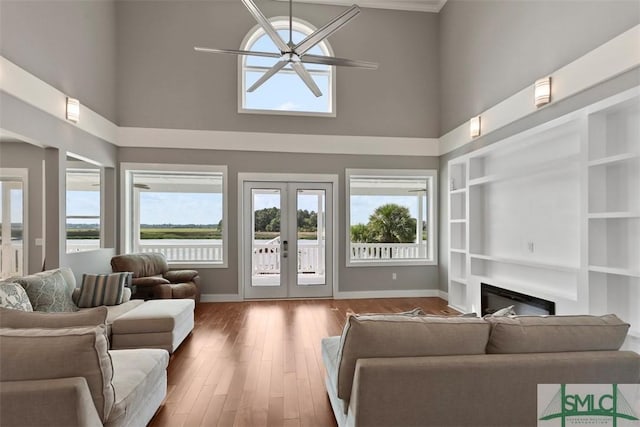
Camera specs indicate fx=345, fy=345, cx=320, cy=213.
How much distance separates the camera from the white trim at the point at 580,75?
285 cm

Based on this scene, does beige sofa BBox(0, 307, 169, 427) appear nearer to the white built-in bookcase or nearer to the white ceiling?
the white built-in bookcase

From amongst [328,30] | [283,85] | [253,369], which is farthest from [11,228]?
[328,30]

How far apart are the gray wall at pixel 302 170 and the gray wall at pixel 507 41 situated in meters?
1.36

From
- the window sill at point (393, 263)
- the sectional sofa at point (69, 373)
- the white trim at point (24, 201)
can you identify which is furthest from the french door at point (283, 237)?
the sectional sofa at point (69, 373)

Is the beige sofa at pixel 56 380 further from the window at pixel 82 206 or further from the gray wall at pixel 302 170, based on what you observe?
the gray wall at pixel 302 170

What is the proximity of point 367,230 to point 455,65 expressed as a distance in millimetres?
3206

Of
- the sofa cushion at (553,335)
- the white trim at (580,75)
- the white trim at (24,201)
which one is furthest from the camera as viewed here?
the white trim at (24,201)

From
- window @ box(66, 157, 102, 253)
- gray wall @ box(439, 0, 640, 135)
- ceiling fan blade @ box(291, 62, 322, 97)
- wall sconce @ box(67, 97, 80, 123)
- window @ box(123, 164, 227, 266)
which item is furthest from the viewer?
window @ box(123, 164, 227, 266)

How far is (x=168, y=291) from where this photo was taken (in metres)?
4.87

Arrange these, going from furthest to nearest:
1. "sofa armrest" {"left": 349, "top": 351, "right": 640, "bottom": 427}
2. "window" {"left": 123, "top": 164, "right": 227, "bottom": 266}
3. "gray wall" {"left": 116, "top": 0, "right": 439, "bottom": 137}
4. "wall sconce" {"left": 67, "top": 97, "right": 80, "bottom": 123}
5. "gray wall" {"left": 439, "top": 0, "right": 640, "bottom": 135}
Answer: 1. "window" {"left": 123, "top": 164, "right": 227, "bottom": 266}
2. "gray wall" {"left": 116, "top": 0, "right": 439, "bottom": 137}
3. "wall sconce" {"left": 67, "top": 97, "right": 80, "bottom": 123}
4. "gray wall" {"left": 439, "top": 0, "right": 640, "bottom": 135}
5. "sofa armrest" {"left": 349, "top": 351, "right": 640, "bottom": 427}

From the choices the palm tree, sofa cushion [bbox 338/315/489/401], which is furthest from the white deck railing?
sofa cushion [bbox 338/315/489/401]

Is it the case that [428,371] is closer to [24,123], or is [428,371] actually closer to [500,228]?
[500,228]

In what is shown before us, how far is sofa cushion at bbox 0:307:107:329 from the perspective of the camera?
1.89m

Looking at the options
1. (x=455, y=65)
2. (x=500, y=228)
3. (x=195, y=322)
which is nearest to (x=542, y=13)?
(x=455, y=65)
